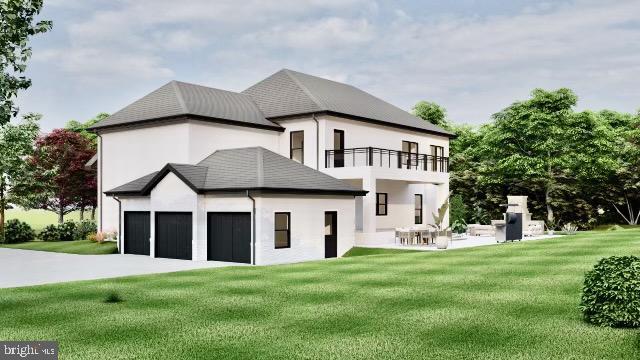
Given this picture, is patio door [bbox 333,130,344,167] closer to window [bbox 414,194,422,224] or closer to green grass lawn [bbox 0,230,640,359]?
window [bbox 414,194,422,224]

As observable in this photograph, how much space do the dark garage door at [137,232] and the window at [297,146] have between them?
401 inches

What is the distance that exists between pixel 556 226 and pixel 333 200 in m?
31.1

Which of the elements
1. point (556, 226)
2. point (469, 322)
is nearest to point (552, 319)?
point (469, 322)

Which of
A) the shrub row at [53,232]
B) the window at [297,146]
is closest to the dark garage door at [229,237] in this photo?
the window at [297,146]

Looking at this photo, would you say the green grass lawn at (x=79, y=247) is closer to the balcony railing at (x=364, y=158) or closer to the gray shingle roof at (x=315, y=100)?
the gray shingle roof at (x=315, y=100)

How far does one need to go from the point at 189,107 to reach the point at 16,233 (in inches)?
732

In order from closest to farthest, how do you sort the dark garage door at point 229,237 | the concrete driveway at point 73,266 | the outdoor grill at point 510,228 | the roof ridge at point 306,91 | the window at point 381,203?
the concrete driveway at point 73,266
the dark garage door at point 229,237
the outdoor grill at point 510,228
the roof ridge at point 306,91
the window at point 381,203

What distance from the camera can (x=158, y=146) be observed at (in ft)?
117

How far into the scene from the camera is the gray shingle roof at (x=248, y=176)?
28.8 m

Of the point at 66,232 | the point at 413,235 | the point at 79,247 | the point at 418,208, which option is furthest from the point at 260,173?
the point at 66,232

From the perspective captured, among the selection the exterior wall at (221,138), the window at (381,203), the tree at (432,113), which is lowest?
the window at (381,203)

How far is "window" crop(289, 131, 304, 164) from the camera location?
3871 cm

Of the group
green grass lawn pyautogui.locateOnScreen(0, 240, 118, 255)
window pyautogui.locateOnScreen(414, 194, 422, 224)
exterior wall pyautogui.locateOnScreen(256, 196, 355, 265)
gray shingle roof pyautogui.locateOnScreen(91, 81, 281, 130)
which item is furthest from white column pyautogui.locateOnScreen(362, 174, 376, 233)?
green grass lawn pyautogui.locateOnScreen(0, 240, 118, 255)

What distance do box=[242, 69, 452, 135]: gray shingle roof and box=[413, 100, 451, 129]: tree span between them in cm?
2399
